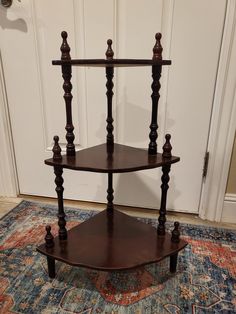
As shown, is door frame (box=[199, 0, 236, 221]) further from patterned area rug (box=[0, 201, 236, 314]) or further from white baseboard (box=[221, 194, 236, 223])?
patterned area rug (box=[0, 201, 236, 314])

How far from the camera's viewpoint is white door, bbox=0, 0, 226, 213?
43.9 inches

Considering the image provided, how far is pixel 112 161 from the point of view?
2.73ft

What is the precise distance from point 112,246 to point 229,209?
0.72 meters

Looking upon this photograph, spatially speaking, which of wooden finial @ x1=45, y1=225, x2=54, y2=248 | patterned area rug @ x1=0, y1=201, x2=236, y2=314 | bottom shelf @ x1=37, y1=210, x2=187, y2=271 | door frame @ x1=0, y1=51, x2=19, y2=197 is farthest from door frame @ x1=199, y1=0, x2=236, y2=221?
door frame @ x1=0, y1=51, x2=19, y2=197

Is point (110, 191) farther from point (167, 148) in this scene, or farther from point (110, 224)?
point (167, 148)

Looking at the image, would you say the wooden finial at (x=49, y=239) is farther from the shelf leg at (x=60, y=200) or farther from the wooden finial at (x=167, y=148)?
the wooden finial at (x=167, y=148)

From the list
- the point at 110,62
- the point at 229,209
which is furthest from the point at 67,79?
the point at 229,209

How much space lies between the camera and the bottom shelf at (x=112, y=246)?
2.80ft

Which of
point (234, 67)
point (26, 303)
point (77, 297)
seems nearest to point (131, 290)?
point (77, 297)

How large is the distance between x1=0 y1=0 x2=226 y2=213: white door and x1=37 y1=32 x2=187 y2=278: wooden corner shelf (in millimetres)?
290

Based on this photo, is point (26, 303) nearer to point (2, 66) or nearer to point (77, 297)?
point (77, 297)

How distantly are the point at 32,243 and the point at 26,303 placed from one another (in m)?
→ 0.33

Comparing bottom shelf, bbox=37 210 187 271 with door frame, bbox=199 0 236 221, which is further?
door frame, bbox=199 0 236 221

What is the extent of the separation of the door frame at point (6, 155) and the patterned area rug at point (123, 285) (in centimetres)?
43
